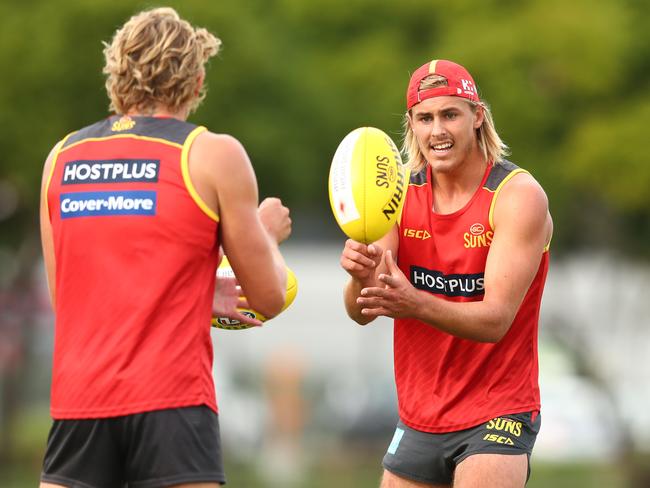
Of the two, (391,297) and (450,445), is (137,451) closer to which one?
(391,297)

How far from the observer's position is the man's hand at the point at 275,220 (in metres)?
5.62

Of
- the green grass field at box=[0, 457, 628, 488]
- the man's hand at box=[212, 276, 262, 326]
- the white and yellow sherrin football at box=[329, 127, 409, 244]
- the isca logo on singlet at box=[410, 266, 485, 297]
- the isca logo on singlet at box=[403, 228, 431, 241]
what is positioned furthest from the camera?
the green grass field at box=[0, 457, 628, 488]

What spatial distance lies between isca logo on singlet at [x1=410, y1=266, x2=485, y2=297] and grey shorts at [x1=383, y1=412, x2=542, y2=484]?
0.58 m

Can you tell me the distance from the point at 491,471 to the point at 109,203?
2094 mm

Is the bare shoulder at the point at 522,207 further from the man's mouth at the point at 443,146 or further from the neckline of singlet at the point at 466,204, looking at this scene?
the man's mouth at the point at 443,146

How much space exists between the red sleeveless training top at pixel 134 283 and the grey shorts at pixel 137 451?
5 cm

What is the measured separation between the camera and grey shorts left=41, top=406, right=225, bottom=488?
471 cm

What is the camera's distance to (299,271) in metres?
36.6

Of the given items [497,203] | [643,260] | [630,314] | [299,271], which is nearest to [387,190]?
[497,203]

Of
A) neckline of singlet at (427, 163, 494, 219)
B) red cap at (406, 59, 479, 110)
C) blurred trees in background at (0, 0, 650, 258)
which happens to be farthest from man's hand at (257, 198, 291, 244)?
blurred trees in background at (0, 0, 650, 258)

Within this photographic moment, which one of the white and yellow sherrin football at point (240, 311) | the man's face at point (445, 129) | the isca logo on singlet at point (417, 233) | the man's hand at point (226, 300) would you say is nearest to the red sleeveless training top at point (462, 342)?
the isca logo on singlet at point (417, 233)

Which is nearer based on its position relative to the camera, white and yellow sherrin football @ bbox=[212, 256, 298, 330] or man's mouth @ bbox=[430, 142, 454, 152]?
white and yellow sherrin football @ bbox=[212, 256, 298, 330]

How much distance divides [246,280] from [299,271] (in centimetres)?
3158

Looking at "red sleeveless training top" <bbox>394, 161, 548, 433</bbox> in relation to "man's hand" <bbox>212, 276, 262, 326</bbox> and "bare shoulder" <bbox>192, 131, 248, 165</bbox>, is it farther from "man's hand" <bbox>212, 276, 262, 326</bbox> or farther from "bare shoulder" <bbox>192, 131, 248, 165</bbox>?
"bare shoulder" <bbox>192, 131, 248, 165</bbox>
